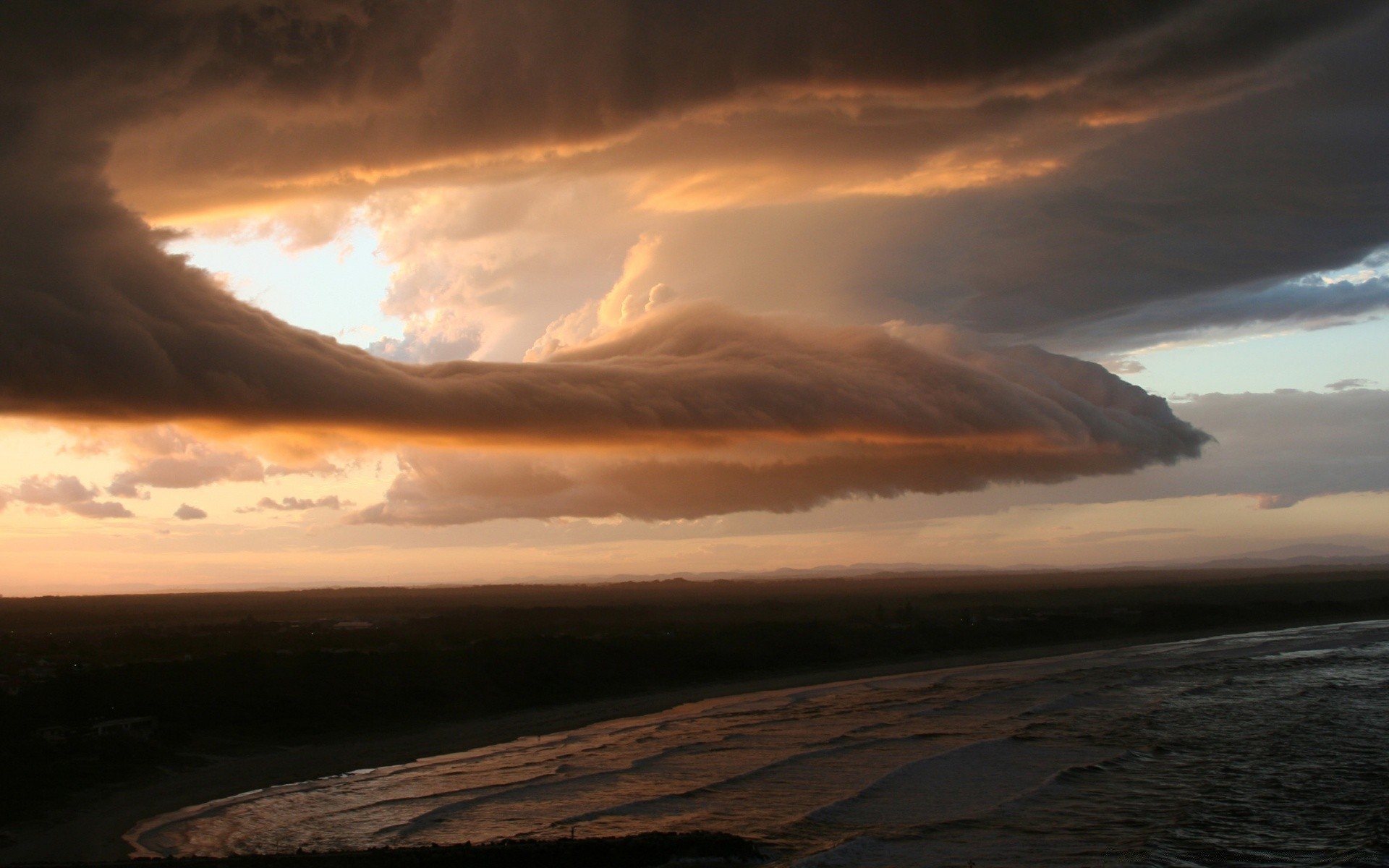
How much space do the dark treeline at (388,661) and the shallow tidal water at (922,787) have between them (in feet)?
35.8

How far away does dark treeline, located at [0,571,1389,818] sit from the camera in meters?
50.1

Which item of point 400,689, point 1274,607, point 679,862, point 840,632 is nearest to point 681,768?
point 679,862

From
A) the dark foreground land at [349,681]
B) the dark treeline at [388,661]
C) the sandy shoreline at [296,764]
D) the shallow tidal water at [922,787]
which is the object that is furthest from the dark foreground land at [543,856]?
the dark treeline at [388,661]

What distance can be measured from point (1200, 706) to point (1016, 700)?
11.5m

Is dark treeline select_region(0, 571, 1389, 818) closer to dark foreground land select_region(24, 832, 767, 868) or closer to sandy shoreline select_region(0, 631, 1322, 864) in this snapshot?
sandy shoreline select_region(0, 631, 1322, 864)

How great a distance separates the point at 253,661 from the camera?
67.2 m

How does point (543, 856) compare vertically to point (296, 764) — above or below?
above

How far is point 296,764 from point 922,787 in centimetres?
3122

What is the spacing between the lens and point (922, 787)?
41719mm

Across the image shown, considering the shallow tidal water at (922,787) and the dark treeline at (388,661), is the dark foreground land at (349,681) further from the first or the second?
the shallow tidal water at (922,787)

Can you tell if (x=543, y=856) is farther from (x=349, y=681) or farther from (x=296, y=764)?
(x=349, y=681)

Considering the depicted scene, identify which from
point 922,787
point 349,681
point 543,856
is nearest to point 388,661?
point 349,681

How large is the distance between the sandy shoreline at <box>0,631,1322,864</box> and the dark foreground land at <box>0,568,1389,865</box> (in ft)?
0.62

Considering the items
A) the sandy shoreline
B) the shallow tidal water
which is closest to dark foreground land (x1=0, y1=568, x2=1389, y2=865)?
the sandy shoreline
